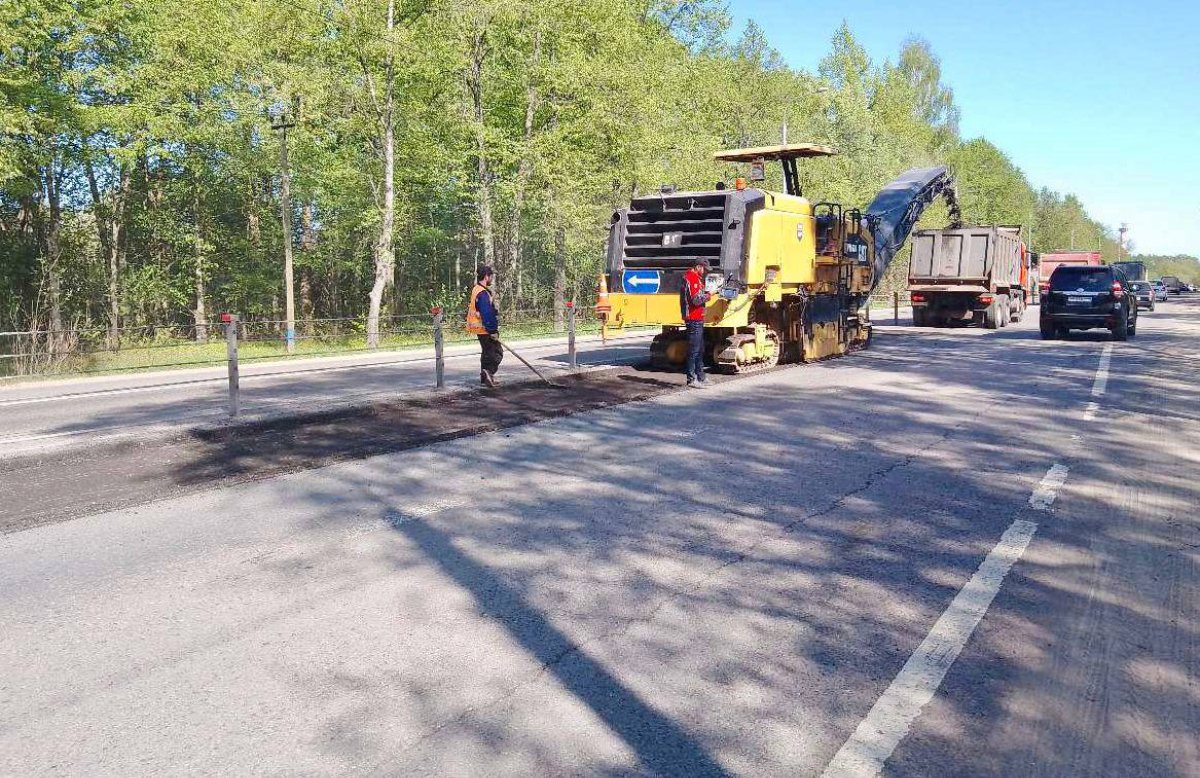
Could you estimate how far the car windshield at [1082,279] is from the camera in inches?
835

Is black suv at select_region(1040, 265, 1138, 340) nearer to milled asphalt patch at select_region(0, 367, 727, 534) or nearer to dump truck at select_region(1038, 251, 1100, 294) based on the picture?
milled asphalt patch at select_region(0, 367, 727, 534)

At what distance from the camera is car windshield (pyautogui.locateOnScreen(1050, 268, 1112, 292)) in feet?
69.6

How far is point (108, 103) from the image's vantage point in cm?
2695

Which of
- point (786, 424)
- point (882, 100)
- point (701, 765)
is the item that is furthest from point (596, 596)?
point (882, 100)

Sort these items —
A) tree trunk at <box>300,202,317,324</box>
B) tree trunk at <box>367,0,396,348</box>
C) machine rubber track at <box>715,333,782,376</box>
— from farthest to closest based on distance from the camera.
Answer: tree trunk at <box>300,202,317,324</box>
tree trunk at <box>367,0,396,348</box>
machine rubber track at <box>715,333,782,376</box>

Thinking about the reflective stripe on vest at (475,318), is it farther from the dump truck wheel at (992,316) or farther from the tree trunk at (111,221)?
the tree trunk at (111,221)

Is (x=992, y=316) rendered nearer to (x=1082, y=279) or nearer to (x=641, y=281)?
(x=1082, y=279)

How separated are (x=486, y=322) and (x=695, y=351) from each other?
10.7 ft

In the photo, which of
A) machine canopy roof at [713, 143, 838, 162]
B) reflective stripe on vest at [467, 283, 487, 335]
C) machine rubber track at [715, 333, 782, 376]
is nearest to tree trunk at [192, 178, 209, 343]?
reflective stripe on vest at [467, 283, 487, 335]

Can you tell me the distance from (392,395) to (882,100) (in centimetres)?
6210

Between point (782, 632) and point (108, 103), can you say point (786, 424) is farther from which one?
point (108, 103)

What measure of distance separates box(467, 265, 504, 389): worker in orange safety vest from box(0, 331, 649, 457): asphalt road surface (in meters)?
0.60

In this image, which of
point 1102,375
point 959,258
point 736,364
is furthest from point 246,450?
point 959,258

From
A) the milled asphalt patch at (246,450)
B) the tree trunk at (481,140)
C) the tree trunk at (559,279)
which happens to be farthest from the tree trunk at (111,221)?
the milled asphalt patch at (246,450)
